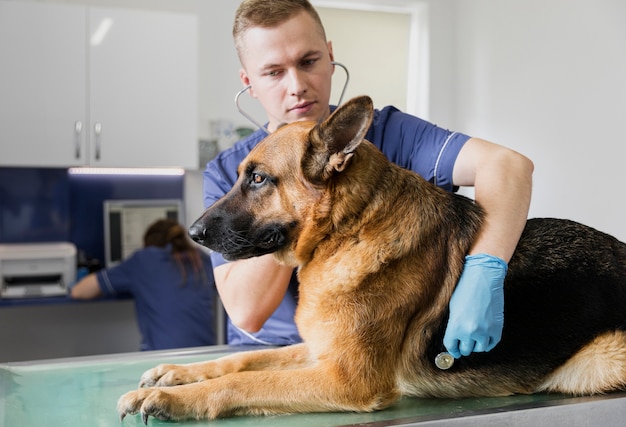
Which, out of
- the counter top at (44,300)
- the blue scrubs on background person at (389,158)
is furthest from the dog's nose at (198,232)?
the counter top at (44,300)

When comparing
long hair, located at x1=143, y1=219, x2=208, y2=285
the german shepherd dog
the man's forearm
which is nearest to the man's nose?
the german shepherd dog

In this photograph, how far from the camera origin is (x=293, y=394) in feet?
3.02

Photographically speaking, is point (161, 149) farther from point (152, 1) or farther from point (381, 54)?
point (381, 54)

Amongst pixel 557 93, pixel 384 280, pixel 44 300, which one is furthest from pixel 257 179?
pixel 557 93

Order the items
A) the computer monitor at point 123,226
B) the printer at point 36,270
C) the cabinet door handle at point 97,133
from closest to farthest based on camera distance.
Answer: the printer at point 36,270
the cabinet door handle at point 97,133
the computer monitor at point 123,226

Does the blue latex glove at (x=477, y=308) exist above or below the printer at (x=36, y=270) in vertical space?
above

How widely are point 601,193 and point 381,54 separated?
204 cm

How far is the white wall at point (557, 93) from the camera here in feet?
10.3

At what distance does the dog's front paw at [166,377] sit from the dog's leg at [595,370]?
1.99 feet

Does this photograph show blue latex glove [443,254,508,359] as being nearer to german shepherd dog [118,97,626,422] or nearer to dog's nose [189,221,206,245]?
german shepherd dog [118,97,626,422]

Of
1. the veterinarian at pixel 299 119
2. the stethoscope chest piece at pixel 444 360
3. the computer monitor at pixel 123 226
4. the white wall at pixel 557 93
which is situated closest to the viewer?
the stethoscope chest piece at pixel 444 360

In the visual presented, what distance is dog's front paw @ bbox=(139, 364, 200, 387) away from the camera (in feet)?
3.44

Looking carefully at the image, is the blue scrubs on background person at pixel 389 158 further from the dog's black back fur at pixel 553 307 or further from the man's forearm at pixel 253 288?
the dog's black back fur at pixel 553 307

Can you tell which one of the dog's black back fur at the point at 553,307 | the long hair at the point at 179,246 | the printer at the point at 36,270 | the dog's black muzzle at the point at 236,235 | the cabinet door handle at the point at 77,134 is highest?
the cabinet door handle at the point at 77,134
